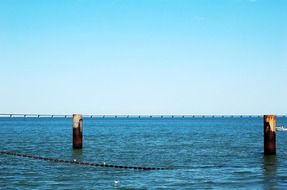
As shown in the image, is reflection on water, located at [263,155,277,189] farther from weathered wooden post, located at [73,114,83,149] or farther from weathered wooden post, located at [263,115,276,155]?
weathered wooden post, located at [73,114,83,149]

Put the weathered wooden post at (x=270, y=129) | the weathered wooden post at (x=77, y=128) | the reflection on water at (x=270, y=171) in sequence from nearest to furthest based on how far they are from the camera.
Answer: the reflection on water at (x=270, y=171) → the weathered wooden post at (x=270, y=129) → the weathered wooden post at (x=77, y=128)

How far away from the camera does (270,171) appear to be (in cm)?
2608

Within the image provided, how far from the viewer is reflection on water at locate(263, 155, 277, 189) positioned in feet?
69.6

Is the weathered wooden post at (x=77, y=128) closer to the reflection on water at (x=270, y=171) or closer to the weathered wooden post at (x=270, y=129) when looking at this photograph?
the weathered wooden post at (x=270, y=129)

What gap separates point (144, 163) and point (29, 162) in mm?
7539

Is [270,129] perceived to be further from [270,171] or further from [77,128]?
[77,128]

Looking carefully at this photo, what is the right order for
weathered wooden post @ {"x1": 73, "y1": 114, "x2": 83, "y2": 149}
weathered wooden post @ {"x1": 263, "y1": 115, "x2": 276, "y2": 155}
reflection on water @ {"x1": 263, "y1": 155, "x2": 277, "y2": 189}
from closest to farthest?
reflection on water @ {"x1": 263, "y1": 155, "x2": 277, "y2": 189}, weathered wooden post @ {"x1": 263, "y1": 115, "x2": 276, "y2": 155}, weathered wooden post @ {"x1": 73, "y1": 114, "x2": 83, "y2": 149}

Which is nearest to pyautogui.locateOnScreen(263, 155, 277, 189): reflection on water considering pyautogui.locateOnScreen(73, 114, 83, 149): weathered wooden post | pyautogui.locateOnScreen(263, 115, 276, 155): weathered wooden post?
pyautogui.locateOnScreen(263, 115, 276, 155): weathered wooden post

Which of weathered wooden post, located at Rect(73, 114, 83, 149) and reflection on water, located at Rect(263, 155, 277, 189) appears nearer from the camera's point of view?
reflection on water, located at Rect(263, 155, 277, 189)

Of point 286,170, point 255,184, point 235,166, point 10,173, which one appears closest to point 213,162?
point 235,166

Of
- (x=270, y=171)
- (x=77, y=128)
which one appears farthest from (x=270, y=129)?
(x=77, y=128)

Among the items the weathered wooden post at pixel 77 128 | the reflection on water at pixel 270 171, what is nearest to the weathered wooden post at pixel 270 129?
the reflection on water at pixel 270 171

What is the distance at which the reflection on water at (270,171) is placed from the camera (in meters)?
21.2

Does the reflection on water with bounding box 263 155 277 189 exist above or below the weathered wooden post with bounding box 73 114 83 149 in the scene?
below
